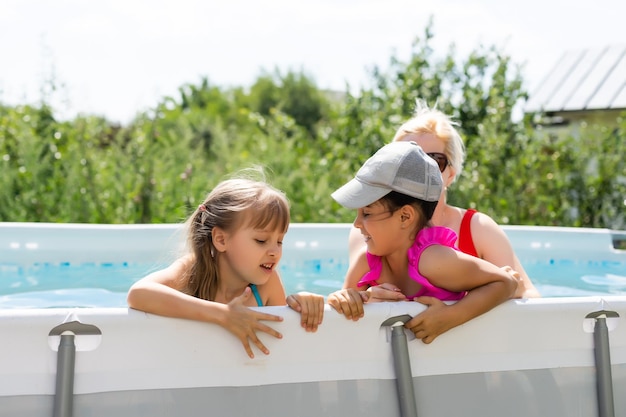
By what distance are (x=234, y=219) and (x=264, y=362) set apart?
58 cm

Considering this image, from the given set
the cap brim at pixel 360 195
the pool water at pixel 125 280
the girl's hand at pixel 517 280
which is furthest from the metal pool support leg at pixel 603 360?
the pool water at pixel 125 280

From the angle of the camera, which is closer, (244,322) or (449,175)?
(244,322)

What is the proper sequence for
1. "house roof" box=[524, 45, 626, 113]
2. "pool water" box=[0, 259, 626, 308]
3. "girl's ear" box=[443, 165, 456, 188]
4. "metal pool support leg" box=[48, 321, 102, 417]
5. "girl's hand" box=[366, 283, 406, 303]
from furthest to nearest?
"house roof" box=[524, 45, 626, 113] < "pool water" box=[0, 259, 626, 308] < "girl's ear" box=[443, 165, 456, 188] < "girl's hand" box=[366, 283, 406, 303] < "metal pool support leg" box=[48, 321, 102, 417]

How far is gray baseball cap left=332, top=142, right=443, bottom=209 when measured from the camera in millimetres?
2477

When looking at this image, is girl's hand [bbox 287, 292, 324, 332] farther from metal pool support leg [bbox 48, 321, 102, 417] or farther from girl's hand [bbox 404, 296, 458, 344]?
metal pool support leg [bbox 48, 321, 102, 417]

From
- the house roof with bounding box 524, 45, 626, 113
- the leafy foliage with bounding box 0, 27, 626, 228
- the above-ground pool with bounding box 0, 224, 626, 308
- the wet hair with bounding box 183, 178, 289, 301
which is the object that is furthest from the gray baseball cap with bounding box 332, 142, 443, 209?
the house roof with bounding box 524, 45, 626, 113

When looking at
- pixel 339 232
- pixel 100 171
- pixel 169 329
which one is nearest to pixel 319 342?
pixel 169 329

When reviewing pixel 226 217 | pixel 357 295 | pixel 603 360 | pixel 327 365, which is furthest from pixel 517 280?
pixel 226 217

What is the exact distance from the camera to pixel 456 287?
242cm

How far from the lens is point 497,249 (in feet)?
10.5

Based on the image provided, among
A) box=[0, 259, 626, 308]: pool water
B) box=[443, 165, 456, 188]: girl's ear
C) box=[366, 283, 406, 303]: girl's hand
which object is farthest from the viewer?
box=[0, 259, 626, 308]: pool water

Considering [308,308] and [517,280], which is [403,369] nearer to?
[308,308]

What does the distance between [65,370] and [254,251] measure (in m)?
0.77

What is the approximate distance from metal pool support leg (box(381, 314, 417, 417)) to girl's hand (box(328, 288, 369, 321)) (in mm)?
104
